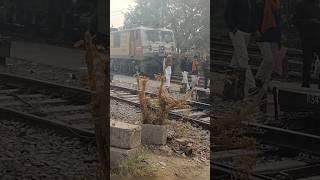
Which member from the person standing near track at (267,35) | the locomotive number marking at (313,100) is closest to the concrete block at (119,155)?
the person standing near track at (267,35)

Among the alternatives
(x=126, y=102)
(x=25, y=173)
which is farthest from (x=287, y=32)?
(x=126, y=102)

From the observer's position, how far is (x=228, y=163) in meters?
3.23

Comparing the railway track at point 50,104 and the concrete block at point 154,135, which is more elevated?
the railway track at point 50,104

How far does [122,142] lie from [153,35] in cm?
142

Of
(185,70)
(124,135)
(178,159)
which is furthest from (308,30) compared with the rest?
(178,159)

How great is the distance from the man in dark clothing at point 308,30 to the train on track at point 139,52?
8.09 ft

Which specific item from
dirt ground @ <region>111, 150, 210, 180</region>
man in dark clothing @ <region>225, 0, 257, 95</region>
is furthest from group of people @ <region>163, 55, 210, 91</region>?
man in dark clothing @ <region>225, 0, 257, 95</region>

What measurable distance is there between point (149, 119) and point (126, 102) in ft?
1.31

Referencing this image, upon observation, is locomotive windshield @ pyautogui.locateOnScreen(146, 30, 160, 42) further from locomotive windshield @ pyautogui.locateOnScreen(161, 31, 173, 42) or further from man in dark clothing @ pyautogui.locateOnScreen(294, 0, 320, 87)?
man in dark clothing @ pyautogui.locateOnScreen(294, 0, 320, 87)

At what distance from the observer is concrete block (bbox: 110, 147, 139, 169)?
5.07m

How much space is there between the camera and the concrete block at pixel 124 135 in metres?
5.11

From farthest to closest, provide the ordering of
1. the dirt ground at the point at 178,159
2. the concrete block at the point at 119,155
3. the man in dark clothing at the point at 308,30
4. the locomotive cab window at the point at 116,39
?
the locomotive cab window at the point at 116,39 → the dirt ground at the point at 178,159 → the concrete block at the point at 119,155 → the man in dark clothing at the point at 308,30

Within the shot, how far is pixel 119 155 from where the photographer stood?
5137 mm

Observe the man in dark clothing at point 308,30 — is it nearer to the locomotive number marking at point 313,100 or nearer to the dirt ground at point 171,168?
the locomotive number marking at point 313,100
